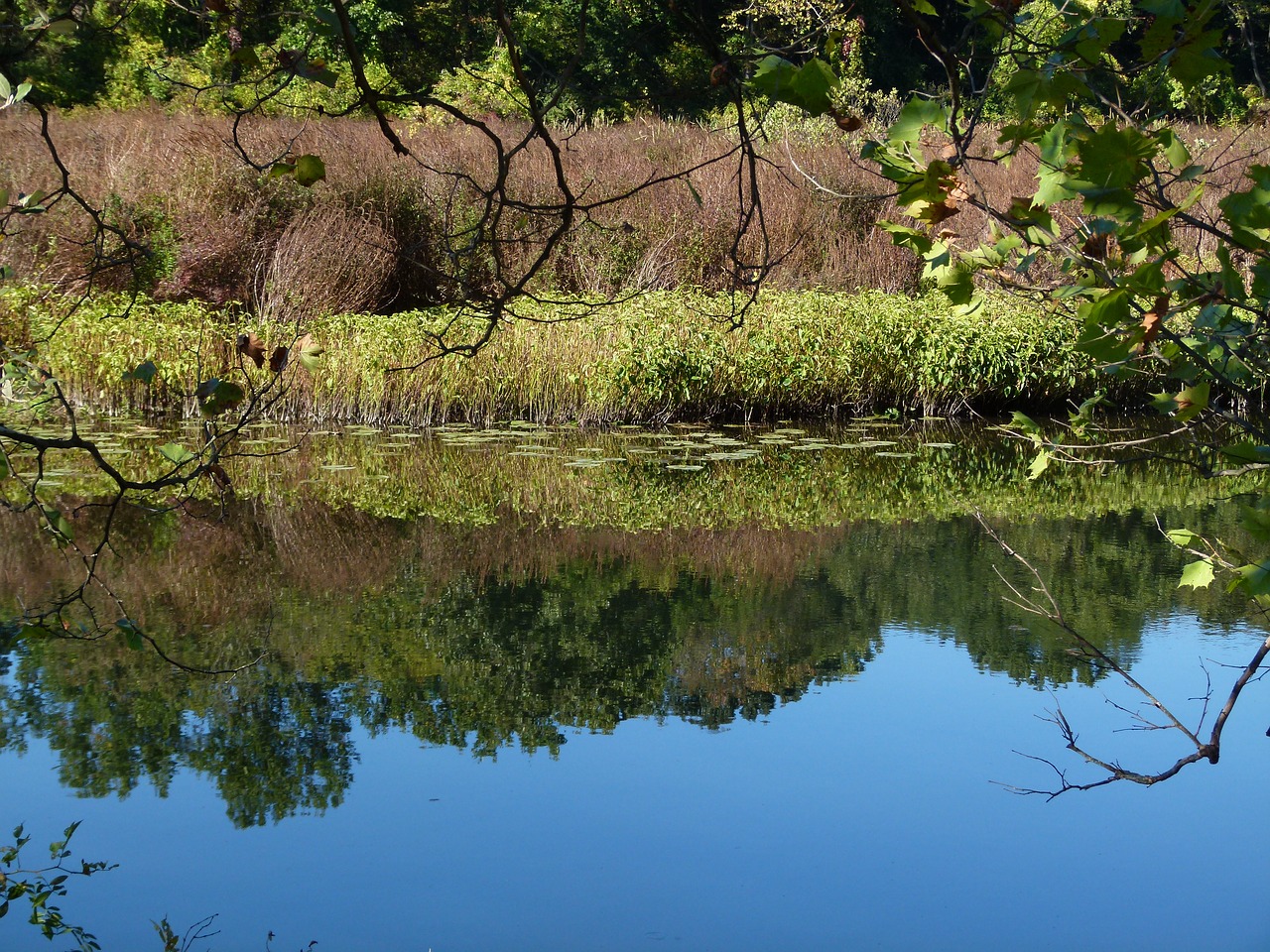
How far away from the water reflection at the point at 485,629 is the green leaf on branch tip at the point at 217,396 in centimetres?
156

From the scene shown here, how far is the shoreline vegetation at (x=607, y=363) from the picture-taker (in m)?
8.66

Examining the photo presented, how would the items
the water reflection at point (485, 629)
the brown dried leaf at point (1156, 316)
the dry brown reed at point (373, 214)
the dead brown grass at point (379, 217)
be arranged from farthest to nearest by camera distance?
1. the dry brown reed at point (373, 214)
2. the dead brown grass at point (379, 217)
3. the water reflection at point (485, 629)
4. the brown dried leaf at point (1156, 316)

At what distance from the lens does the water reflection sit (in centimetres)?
341

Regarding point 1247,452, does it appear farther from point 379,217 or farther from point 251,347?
point 379,217

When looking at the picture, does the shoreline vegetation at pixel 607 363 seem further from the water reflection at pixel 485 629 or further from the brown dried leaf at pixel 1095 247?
the brown dried leaf at pixel 1095 247

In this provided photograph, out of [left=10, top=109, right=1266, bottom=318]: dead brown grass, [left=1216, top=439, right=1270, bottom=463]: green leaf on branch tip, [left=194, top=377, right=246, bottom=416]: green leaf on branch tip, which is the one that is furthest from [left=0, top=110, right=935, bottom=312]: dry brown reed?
[left=1216, top=439, right=1270, bottom=463]: green leaf on branch tip

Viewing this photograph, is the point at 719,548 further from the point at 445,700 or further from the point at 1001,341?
the point at 1001,341

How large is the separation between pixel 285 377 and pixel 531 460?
2306mm

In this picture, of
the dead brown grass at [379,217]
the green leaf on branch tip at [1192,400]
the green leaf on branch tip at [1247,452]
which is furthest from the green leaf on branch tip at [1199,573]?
the dead brown grass at [379,217]

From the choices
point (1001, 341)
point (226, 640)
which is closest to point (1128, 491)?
point (1001, 341)

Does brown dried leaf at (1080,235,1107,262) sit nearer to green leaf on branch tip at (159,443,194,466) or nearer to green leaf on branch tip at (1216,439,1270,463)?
green leaf on branch tip at (1216,439,1270,463)

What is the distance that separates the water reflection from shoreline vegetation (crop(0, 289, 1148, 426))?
2.78 meters

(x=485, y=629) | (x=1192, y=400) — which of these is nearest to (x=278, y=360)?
(x=1192, y=400)

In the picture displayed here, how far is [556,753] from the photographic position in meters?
3.33
